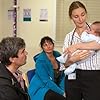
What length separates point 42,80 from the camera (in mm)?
3273

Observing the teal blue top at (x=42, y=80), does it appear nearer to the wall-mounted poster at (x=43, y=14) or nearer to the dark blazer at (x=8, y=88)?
the wall-mounted poster at (x=43, y=14)

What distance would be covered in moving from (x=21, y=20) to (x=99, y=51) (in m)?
2.45

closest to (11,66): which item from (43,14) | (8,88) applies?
(8,88)

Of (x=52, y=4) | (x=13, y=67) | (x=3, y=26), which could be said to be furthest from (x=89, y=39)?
(x=3, y=26)

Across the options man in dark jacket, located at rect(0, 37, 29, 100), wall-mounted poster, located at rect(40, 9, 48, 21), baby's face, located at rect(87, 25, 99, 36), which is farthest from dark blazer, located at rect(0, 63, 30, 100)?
wall-mounted poster, located at rect(40, 9, 48, 21)

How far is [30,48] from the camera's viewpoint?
4.51 metres

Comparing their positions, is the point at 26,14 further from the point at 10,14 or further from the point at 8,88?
the point at 8,88

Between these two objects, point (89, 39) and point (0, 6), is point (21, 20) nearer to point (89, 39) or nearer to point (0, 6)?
point (0, 6)

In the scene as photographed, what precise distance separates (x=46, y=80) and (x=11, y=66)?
123cm

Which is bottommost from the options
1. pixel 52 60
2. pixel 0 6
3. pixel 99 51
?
pixel 52 60

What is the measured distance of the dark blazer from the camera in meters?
1.72

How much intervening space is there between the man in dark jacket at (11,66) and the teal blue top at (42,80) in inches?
41.3

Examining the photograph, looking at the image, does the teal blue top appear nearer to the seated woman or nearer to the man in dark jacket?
the seated woman

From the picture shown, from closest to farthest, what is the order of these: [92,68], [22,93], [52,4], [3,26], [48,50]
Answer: [22,93] < [92,68] < [48,50] < [52,4] < [3,26]
